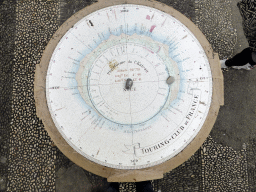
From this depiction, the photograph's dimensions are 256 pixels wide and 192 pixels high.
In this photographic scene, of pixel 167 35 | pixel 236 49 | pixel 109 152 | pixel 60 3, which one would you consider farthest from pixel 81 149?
pixel 236 49

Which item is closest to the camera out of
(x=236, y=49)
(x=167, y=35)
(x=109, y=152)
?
(x=109, y=152)

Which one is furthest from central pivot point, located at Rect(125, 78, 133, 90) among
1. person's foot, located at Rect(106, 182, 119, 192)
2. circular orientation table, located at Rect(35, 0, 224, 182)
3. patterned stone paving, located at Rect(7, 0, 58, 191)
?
patterned stone paving, located at Rect(7, 0, 58, 191)

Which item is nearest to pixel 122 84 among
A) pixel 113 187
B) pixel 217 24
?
pixel 113 187

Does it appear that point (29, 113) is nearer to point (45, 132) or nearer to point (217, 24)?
point (45, 132)

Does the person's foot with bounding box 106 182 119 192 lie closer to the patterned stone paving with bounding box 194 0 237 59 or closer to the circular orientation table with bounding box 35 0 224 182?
the circular orientation table with bounding box 35 0 224 182

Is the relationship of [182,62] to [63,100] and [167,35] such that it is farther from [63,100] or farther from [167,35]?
[63,100]

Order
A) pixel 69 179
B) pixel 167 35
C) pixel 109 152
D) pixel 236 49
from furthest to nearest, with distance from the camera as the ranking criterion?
pixel 236 49, pixel 69 179, pixel 167 35, pixel 109 152
